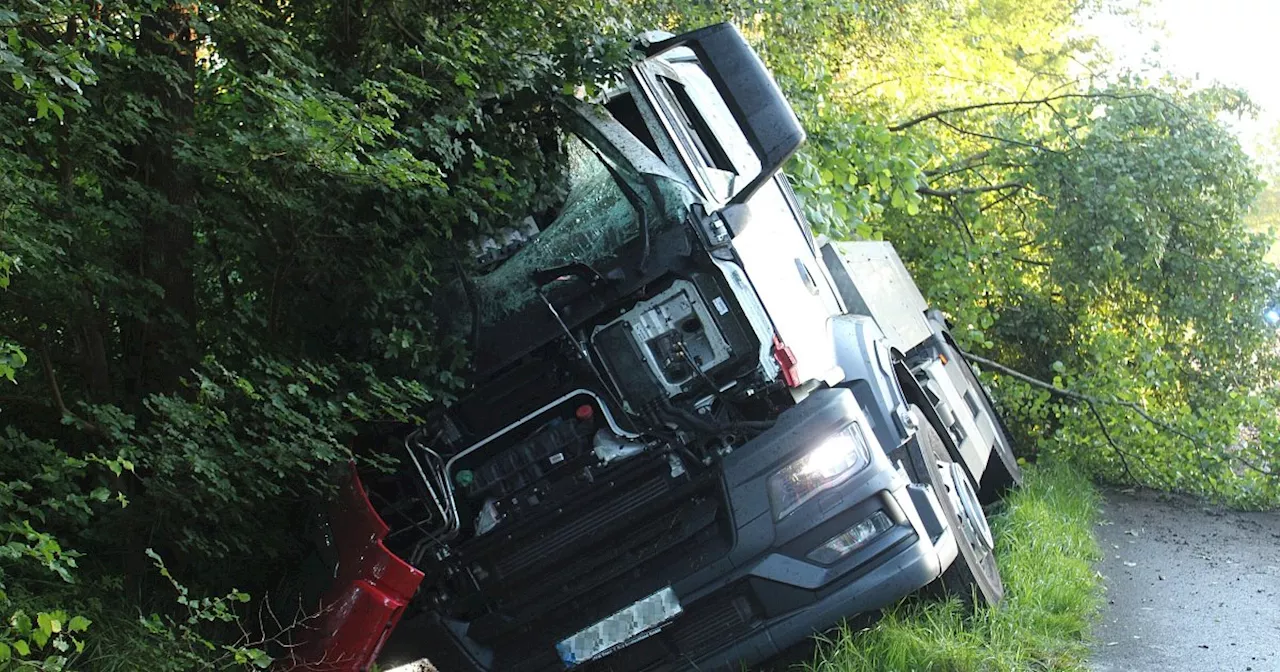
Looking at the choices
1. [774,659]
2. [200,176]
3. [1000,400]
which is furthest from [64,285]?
[1000,400]

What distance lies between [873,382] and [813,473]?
2.52 feet

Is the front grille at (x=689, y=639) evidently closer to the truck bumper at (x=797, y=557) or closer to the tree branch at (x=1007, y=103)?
the truck bumper at (x=797, y=557)

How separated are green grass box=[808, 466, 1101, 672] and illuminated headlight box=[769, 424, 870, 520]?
0.66 m

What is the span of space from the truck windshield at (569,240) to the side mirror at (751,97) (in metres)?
0.43

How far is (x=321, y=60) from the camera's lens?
184 inches

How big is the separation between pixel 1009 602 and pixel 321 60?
374cm

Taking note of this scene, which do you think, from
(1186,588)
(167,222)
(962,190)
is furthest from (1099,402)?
(167,222)

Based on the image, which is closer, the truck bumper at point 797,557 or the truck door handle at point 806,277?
the truck bumper at point 797,557

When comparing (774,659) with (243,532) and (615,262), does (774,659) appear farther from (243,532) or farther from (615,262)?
(243,532)

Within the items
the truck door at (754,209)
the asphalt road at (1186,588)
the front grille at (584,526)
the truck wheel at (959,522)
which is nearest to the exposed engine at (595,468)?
the front grille at (584,526)

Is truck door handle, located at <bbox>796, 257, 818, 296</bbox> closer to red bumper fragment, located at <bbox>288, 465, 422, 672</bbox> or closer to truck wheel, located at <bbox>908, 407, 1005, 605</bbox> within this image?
truck wheel, located at <bbox>908, 407, 1005, 605</bbox>

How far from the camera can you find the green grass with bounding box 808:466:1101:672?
15.4ft

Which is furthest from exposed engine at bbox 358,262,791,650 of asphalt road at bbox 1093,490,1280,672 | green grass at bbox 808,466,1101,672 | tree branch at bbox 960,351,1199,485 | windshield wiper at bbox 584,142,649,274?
tree branch at bbox 960,351,1199,485

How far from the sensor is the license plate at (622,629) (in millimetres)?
4430
